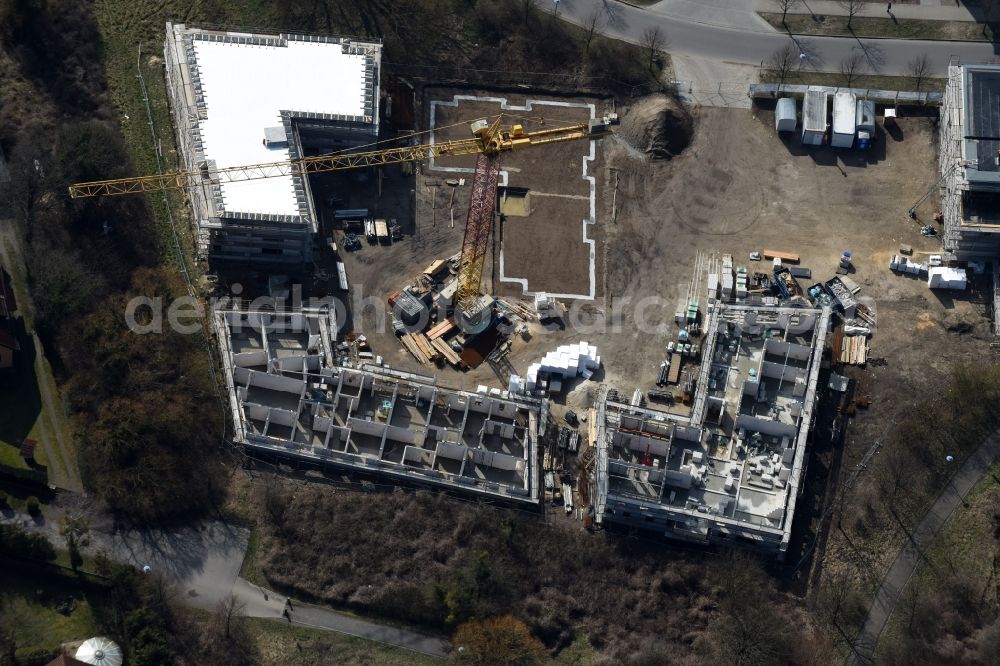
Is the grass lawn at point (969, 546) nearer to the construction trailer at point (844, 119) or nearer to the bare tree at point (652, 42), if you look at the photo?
the construction trailer at point (844, 119)

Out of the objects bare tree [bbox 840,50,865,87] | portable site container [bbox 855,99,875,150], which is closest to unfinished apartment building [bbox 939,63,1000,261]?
portable site container [bbox 855,99,875,150]

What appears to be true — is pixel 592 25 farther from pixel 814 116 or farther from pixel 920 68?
pixel 920 68

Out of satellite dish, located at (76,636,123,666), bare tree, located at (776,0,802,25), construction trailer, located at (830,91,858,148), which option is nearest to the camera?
satellite dish, located at (76,636,123,666)

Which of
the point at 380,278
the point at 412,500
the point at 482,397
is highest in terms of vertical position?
the point at 380,278

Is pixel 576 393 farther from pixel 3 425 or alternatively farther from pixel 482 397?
pixel 3 425

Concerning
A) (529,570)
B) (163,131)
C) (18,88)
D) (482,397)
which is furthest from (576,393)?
(18,88)

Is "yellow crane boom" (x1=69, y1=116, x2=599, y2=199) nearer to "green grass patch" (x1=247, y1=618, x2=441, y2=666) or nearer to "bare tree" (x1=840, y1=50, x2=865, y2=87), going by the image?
"bare tree" (x1=840, y1=50, x2=865, y2=87)
